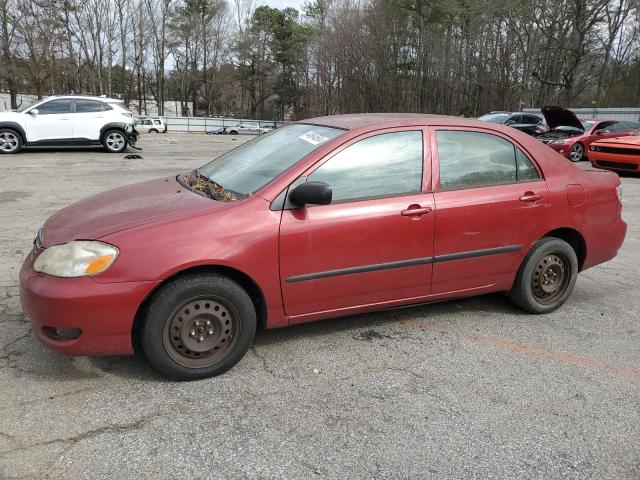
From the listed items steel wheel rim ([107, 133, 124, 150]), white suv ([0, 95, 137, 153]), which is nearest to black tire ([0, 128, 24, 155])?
white suv ([0, 95, 137, 153])

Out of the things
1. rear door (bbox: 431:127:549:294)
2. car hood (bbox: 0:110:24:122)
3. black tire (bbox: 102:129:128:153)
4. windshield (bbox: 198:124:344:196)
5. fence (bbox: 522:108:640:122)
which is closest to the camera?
windshield (bbox: 198:124:344:196)

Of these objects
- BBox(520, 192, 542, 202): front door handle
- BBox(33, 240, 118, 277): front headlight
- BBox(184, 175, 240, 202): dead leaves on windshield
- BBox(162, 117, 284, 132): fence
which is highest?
BBox(162, 117, 284, 132): fence

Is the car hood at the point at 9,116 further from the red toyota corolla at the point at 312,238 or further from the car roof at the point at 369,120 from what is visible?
the car roof at the point at 369,120

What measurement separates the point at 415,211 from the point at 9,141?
1443 centimetres

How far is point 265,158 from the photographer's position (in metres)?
3.75

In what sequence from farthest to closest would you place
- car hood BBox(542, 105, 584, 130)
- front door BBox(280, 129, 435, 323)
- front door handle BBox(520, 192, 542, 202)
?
car hood BBox(542, 105, 584, 130)
front door handle BBox(520, 192, 542, 202)
front door BBox(280, 129, 435, 323)

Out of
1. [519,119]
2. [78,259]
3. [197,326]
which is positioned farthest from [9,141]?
[519,119]

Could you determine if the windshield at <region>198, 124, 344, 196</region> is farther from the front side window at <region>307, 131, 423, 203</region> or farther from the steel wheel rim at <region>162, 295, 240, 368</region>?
the steel wheel rim at <region>162, 295, 240, 368</region>

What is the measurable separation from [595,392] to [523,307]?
115cm

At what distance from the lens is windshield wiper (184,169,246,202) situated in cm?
333

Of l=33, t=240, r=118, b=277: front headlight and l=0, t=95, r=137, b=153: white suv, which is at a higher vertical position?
l=0, t=95, r=137, b=153: white suv

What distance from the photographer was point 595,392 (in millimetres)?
3088

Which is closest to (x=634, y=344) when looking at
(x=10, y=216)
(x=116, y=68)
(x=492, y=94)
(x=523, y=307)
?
(x=523, y=307)

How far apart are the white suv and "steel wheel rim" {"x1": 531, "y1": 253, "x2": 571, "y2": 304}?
13.9m
